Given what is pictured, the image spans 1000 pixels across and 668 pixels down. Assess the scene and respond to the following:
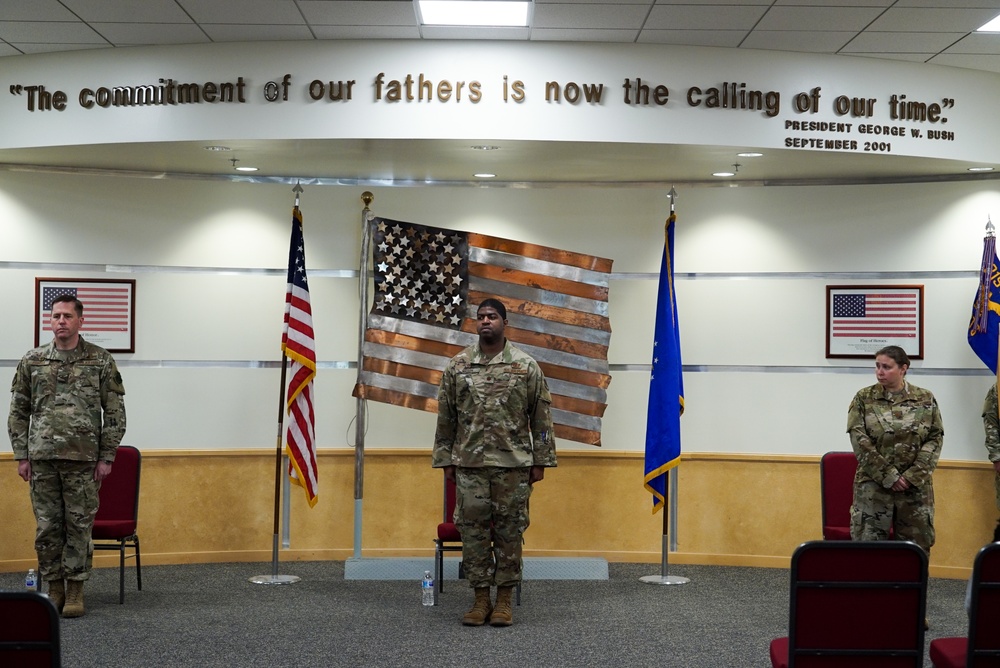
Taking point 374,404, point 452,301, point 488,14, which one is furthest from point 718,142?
point 374,404

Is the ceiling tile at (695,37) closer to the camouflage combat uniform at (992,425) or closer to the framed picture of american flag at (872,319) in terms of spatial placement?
the framed picture of american flag at (872,319)

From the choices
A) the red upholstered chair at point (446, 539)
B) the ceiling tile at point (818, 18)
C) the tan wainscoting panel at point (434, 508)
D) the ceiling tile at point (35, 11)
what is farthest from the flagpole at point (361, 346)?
the ceiling tile at point (818, 18)

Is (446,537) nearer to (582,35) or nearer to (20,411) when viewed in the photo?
(20,411)

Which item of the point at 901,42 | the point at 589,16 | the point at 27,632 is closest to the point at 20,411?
the point at 27,632

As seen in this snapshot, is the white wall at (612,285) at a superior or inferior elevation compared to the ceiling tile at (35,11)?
inferior

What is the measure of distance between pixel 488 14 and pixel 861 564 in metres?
3.92

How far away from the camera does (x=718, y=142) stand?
6.60 meters

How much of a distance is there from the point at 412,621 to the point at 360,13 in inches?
132

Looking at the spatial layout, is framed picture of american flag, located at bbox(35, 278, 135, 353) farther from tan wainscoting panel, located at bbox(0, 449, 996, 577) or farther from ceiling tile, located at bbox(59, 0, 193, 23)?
ceiling tile, located at bbox(59, 0, 193, 23)

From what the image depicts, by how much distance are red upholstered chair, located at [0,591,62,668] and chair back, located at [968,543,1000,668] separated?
2623mm

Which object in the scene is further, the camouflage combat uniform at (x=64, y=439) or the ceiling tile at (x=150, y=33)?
the ceiling tile at (x=150, y=33)

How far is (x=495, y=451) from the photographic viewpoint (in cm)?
601

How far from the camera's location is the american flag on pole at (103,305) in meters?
7.55

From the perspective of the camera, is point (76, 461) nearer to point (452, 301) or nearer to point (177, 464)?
point (177, 464)
